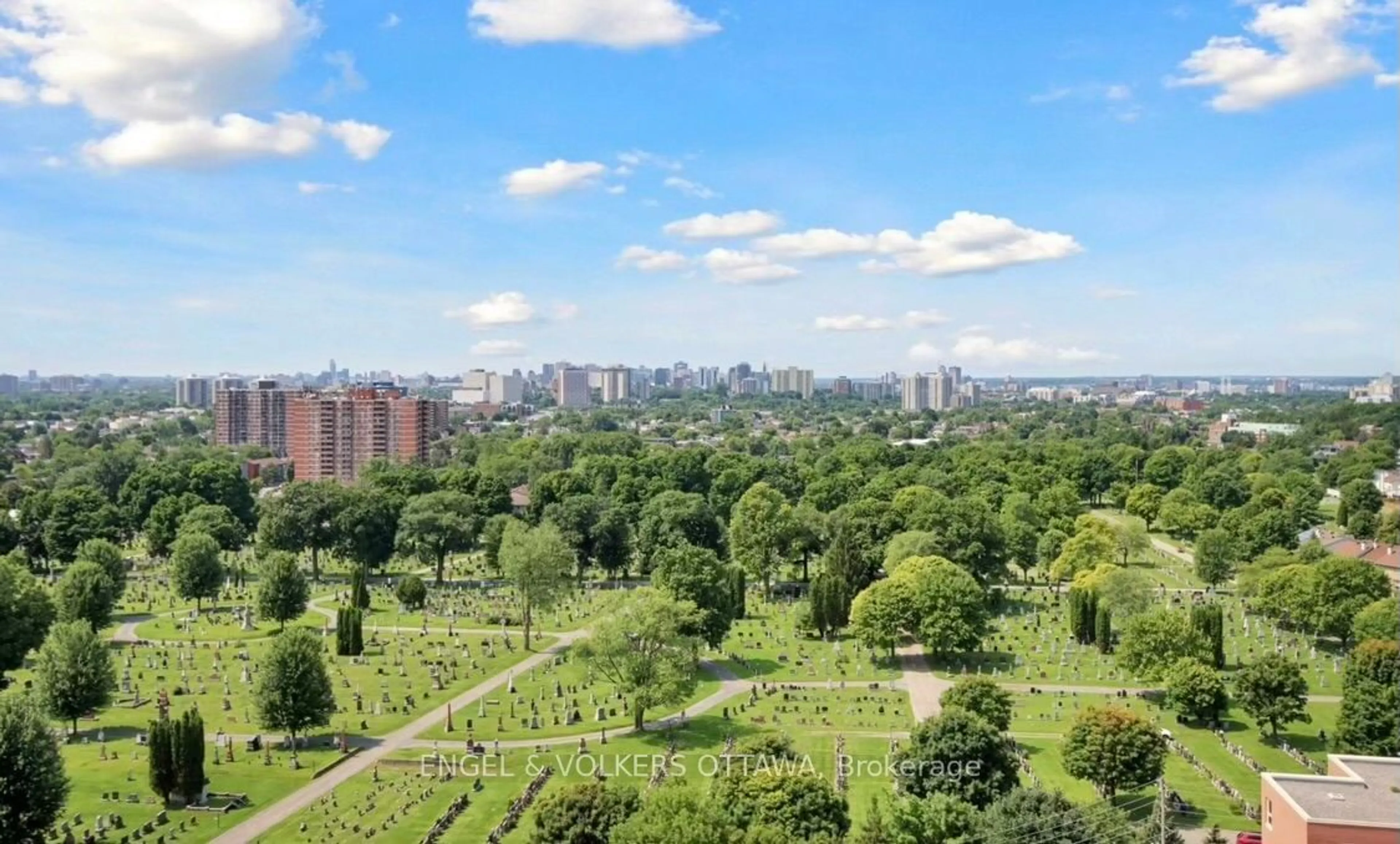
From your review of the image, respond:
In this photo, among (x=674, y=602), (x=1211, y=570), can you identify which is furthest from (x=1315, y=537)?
(x=674, y=602)

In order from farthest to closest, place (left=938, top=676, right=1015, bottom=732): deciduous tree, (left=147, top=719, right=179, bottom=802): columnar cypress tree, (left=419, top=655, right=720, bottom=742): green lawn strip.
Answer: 1. (left=419, top=655, right=720, bottom=742): green lawn strip
2. (left=938, top=676, right=1015, bottom=732): deciduous tree
3. (left=147, top=719, right=179, bottom=802): columnar cypress tree

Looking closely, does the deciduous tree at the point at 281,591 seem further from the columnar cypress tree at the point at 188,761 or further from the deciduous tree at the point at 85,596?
the columnar cypress tree at the point at 188,761

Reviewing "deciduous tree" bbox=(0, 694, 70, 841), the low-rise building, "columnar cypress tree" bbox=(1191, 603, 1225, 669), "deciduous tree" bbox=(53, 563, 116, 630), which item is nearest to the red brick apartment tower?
"deciduous tree" bbox=(53, 563, 116, 630)

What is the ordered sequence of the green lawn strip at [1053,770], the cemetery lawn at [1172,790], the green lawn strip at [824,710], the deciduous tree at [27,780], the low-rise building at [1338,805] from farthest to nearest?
1. the green lawn strip at [824,710]
2. the green lawn strip at [1053,770]
3. the cemetery lawn at [1172,790]
4. the deciduous tree at [27,780]
5. the low-rise building at [1338,805]

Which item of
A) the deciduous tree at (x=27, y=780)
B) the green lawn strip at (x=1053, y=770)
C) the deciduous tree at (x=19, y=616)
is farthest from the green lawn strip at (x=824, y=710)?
the deciduous tree at (x=19, y=616)

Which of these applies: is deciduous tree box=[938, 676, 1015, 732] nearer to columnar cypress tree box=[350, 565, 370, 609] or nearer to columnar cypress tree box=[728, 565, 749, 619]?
columnar cypress tree box=[728, 565, 749, 619]

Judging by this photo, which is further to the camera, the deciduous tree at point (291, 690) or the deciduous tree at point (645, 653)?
the deciduous tree at point (645, 653)

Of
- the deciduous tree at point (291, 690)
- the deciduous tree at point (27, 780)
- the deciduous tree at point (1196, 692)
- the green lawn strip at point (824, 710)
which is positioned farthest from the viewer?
the green lawn strip at point (824, 710)

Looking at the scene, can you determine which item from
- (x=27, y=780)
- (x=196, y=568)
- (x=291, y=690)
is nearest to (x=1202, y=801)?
(x=291, y=690)
